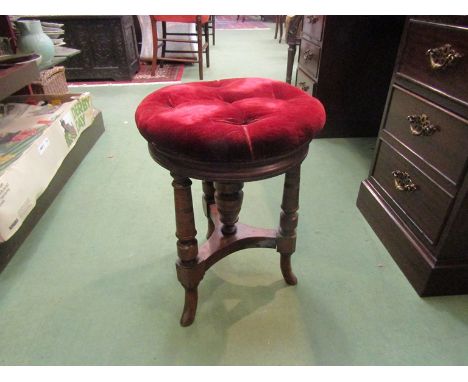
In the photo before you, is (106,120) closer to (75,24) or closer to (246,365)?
(75,24)

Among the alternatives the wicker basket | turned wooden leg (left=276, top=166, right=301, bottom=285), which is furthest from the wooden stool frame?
the wicker basket

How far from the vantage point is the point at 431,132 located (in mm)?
825

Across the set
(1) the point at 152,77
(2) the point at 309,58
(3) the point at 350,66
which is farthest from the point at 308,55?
(1) the point at 152,77

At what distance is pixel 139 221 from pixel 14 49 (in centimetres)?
114

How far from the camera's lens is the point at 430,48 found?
2.69 ft

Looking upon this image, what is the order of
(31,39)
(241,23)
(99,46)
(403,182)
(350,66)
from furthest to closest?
(241,23)
(99,46)
(350,66)
(31,39)
(403,182)

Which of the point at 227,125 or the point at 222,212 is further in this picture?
the point at 222,212

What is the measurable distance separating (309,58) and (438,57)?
1.07m

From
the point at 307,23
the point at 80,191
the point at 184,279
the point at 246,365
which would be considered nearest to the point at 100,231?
the point at 80,191

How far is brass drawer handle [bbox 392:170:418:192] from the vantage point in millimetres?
920

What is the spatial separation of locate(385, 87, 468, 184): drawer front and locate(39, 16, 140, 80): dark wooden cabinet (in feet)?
8.00

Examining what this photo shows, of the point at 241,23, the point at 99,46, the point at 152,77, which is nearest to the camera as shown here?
the point at 99,46

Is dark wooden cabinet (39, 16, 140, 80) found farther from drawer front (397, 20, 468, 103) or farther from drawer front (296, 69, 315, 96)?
drawer front (397, 20, 468, 103)

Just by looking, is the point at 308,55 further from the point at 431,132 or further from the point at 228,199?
the point at 228,199
